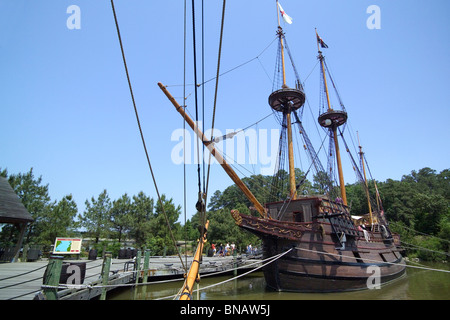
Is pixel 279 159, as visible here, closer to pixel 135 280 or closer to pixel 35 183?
pixel 135 280

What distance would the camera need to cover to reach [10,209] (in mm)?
13922

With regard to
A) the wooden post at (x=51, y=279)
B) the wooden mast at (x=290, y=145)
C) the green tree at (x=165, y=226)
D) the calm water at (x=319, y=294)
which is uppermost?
the wooden mast at (x=290, y=145)

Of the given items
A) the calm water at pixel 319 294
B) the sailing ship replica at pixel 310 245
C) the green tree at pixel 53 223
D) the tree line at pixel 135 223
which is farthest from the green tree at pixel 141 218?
the sailing ship replica at pixel 310 245

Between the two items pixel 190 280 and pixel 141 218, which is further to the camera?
pixel 141 218

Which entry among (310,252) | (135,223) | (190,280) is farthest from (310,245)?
(135,223)

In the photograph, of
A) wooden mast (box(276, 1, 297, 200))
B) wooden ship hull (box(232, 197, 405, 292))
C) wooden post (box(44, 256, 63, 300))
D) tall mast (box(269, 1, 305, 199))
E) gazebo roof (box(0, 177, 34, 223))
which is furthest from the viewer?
tall mast (box(269, 1, 305, 199))

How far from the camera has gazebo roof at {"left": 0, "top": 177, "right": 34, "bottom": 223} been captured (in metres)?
13.3

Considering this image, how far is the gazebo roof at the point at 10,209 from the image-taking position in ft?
43.7

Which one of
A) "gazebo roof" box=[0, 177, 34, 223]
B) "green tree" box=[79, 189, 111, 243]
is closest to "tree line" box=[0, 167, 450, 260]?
"green tree" box=[79, 189, 111, 243]

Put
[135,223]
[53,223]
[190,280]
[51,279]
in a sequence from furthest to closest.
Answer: [135,223]
[53,223]
[51,279]
[190,280]

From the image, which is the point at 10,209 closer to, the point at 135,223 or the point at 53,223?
the point at 53,223

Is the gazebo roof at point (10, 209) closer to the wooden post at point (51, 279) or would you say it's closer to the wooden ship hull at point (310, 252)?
the wooden post at point (51, 279)

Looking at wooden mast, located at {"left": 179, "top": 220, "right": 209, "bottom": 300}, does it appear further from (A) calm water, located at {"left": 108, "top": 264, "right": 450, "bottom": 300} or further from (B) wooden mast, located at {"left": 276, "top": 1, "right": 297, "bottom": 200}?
(B) wooden mast, located at {"left": 276, "top": 1, "right": 297, "bottom": 200}

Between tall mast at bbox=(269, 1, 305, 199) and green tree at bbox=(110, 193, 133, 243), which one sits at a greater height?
tall mast at bbox=(269, 1, 305, 199)
